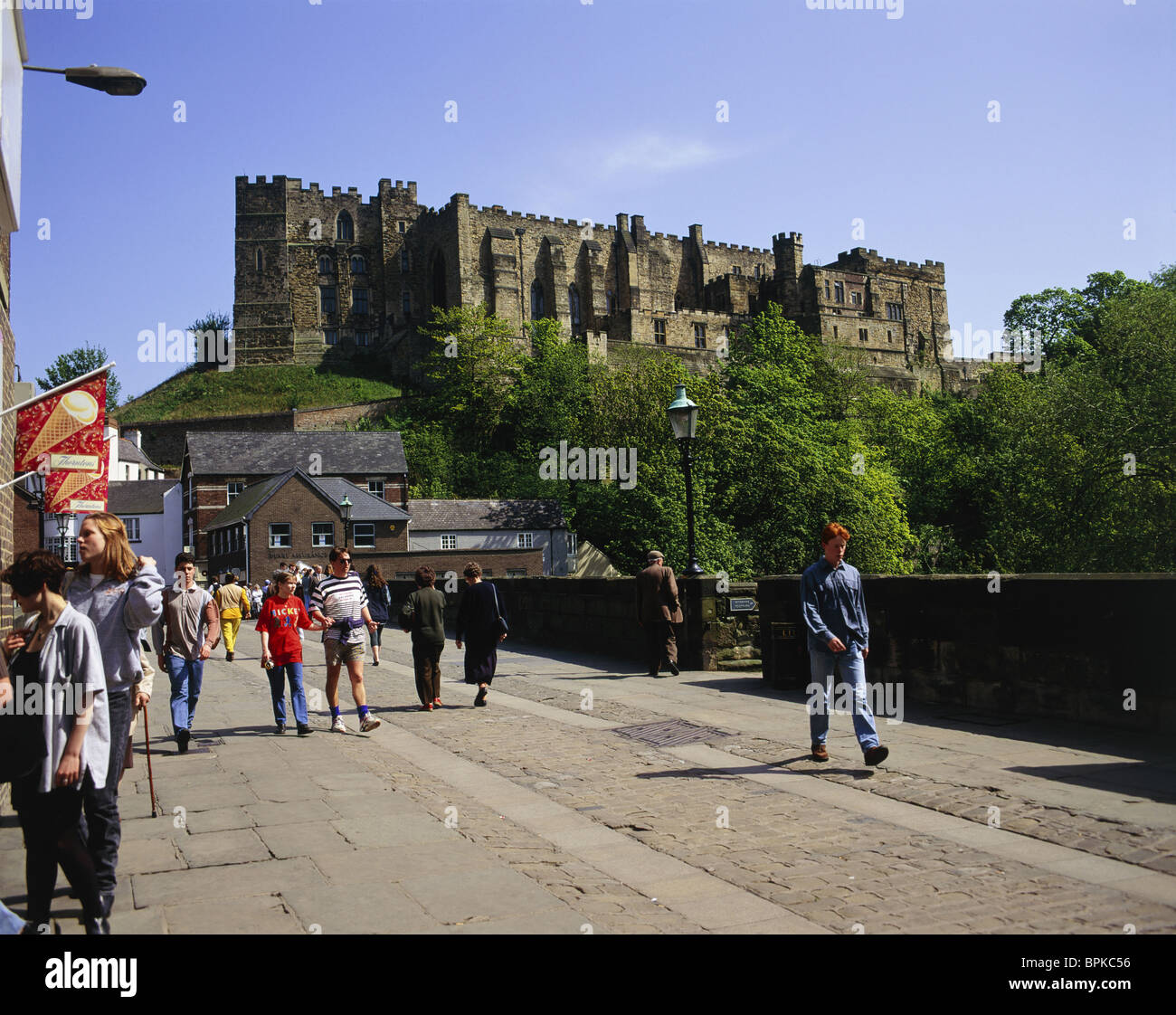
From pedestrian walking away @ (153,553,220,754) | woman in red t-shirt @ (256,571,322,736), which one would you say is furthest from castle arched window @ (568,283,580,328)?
pedestrian walking away @ (153,553,220,754)

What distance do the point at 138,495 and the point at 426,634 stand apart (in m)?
58.1

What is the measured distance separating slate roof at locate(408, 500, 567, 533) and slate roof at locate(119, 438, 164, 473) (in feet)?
74.3

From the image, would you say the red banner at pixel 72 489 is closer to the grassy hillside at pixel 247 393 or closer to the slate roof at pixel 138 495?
the slate roof at pixel 138 495

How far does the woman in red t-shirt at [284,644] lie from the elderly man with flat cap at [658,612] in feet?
15.6


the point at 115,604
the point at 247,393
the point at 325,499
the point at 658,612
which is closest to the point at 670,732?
the point at 658,612

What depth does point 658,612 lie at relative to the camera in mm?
13289

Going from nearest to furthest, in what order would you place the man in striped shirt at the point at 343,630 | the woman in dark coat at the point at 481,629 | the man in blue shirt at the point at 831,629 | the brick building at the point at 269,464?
the man in blue shirt at the point at 831,629 < the man in striped shirt at the point at 343,630 < the woman in dark coat at the point at 481,629 < the brick building at the point at 269,464

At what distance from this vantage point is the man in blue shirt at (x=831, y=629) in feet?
24.2

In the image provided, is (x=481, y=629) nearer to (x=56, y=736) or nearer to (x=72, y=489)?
(x=72, y=489)

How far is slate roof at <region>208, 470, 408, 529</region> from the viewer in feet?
170

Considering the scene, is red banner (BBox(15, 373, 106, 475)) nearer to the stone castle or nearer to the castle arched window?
the stone castle

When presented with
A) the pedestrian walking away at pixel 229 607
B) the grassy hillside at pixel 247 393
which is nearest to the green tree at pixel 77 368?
the grassy hillside at pixel 247 393

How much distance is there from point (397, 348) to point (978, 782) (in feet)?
253
